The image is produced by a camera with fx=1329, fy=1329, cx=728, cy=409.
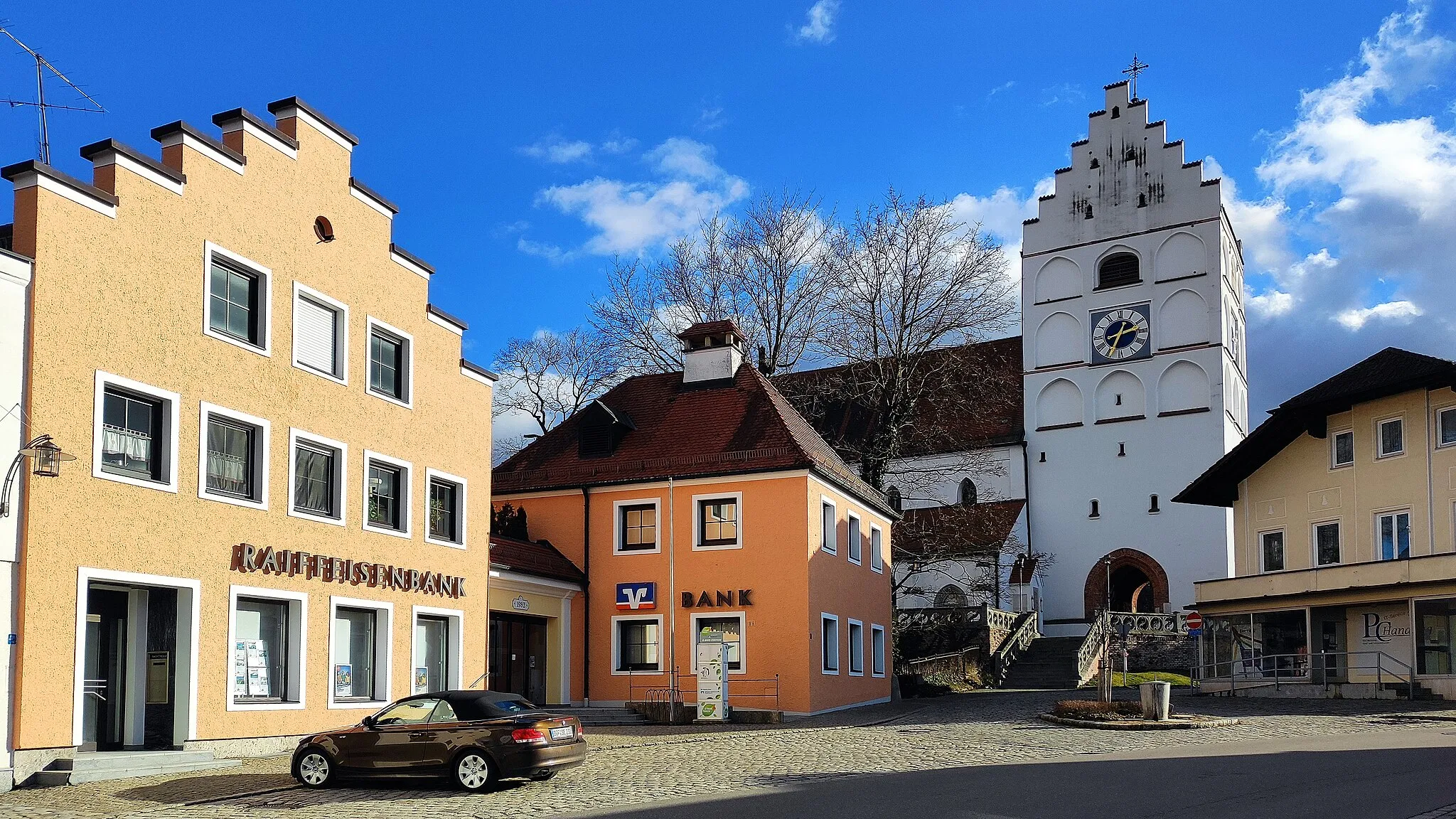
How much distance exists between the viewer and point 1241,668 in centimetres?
3491

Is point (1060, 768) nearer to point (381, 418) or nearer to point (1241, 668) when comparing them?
point (381, 418)

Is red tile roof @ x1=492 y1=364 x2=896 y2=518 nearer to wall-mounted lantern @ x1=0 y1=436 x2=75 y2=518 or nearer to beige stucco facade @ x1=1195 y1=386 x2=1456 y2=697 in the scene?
beige stucco facade @ x1=1195 y1=386 x2=1456 y2=697

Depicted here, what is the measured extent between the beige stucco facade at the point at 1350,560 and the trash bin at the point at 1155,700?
376 inches

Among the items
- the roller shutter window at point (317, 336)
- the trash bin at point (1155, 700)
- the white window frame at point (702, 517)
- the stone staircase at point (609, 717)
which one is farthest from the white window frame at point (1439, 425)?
the roller shutter window at point (317, 336)

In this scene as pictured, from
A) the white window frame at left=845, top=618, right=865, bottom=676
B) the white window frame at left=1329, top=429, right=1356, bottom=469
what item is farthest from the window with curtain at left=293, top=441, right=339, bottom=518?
the white window frame at left=1329, top=429, right=1356, bottom=469

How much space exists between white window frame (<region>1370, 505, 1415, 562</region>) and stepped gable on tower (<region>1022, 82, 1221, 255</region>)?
67.8 feet

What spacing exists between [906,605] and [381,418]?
32.9 metres

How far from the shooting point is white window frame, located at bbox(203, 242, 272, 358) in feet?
65.7

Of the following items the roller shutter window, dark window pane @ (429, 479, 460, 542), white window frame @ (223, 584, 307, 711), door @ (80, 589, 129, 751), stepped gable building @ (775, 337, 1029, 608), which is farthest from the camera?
stepped gable building @ (775, 337, 1029, 608)

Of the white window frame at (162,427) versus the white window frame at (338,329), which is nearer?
the white window frame at (162,427)

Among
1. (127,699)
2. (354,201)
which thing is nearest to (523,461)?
(354,201)

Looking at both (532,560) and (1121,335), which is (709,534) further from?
(1121,335)

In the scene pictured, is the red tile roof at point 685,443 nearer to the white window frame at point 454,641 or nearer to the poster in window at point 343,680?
the white window frame at point 454,641

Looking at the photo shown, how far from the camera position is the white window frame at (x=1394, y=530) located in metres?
33.2
